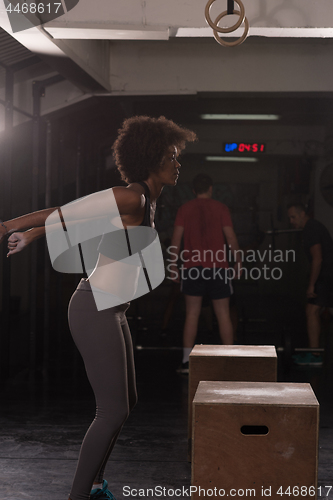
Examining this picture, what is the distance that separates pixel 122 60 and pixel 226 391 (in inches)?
155

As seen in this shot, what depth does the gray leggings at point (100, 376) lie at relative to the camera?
2.02 m

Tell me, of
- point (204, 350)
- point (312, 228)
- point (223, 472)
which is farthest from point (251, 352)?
point (312, 228)

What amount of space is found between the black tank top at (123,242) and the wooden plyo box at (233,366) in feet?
2.97

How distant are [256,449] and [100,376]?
1.98 ft

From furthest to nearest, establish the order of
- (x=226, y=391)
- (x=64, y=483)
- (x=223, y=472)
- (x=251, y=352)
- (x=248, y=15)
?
(x=248, y=15)
(x=251, y=352)
(x=64, y=483)
(x=226, y=391)
(x=223, y=472)

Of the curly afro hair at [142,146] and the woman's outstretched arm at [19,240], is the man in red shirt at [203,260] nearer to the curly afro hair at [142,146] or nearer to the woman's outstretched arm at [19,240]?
the curly afro hair at [142,146]

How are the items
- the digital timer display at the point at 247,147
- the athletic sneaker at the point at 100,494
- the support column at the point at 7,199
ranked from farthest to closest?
the digital timer display at the point at 247,147, the support column at the point at 7,199, the athletic sneaker at the point at 100,494

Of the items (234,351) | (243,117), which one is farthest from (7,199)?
(243,117)

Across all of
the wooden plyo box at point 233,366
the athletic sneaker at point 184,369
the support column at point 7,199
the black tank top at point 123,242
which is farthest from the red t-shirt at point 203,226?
the black tank top at point 123,242

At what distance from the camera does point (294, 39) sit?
16.7ft

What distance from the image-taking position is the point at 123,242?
2.05 meters

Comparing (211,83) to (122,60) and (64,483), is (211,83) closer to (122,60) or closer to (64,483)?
(122,60)

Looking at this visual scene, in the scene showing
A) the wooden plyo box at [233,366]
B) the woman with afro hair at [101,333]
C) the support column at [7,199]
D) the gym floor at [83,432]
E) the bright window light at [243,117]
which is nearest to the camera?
the woman with afro hair at [101,333]

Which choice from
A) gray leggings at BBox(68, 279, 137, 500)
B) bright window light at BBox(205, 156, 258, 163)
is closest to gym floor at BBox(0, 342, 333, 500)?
gray leggings at BBox(68, 279, 137, 500)
